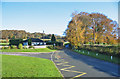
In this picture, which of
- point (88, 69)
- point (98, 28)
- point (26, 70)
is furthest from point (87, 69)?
point (98, 28)

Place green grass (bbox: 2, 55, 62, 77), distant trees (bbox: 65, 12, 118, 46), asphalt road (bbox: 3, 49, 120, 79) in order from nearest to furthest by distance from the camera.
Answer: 1. green grass (bbox: 2, 55, 62, 77)
2. asphalt road (bbox: 3, 49, 120, 79)
3. distant trees (bbox: 65, 12, 118, 46)

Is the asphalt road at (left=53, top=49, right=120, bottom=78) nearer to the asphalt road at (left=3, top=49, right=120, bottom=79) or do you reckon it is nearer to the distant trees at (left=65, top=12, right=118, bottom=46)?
the asphalt road at (left=3, top=49, right=120, bottom=79)

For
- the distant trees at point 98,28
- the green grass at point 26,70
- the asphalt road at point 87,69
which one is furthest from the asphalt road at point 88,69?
the distant trees at point 98,28

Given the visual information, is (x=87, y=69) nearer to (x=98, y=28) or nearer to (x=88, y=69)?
(x=88, y=69)

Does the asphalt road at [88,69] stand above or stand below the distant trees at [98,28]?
below

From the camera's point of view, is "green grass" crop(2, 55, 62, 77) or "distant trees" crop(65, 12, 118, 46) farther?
"distant trees" crop(65, 12, 118, 46)

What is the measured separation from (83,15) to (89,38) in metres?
9.31

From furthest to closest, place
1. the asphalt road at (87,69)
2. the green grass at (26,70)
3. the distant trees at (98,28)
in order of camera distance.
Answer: the distant trees at (98,28) < the asphalt road at (87,69) < the green grass at (26,70)

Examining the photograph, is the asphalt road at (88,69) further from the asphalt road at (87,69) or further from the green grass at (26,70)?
the green grass at (26,70)

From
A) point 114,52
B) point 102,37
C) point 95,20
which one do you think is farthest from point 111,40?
point 114,52

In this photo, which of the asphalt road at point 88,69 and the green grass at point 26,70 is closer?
the green grass at point 26,70

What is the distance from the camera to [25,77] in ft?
24.7

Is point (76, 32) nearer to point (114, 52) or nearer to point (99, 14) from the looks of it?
point (99, 14)

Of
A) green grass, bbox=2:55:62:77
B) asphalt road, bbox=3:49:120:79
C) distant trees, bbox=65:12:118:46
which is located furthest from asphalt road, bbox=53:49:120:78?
distant trees, bbox=65:12:118:46
